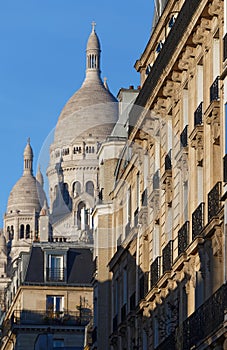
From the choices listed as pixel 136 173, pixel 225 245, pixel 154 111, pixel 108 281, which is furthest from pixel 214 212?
pixel 108 281

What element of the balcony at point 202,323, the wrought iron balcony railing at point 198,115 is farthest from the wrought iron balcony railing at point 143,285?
the wrought iron balcony railing at point 198,115

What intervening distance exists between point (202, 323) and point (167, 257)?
25.1 ft

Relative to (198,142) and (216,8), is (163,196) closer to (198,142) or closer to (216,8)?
(198,142)

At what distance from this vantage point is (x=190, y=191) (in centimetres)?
3959

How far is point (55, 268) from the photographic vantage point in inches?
3821

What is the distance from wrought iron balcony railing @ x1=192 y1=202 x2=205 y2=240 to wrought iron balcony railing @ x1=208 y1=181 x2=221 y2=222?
37.5 inches

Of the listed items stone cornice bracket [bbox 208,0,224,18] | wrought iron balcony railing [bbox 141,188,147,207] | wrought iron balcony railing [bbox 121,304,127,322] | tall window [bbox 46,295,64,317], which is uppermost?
tall window [bbox 46,295,64,317]

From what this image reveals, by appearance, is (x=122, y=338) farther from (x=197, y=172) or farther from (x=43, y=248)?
(x=43, y=248)

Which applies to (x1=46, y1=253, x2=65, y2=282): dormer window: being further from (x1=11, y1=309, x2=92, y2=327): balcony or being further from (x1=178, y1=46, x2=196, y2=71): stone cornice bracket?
(x1=178, y1=46, x2=196, y2=71): stone cornice bracket

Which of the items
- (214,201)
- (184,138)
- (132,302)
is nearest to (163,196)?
(184,138)

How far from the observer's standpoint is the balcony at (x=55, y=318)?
95.2m

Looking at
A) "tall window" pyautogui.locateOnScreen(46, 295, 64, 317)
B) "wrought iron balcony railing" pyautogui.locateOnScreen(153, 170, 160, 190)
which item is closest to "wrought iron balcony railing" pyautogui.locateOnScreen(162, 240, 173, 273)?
"wrought iron balcony railing" pyautogui.locateOnScreen(153, 170, 160, 190)

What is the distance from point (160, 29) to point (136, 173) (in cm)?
543

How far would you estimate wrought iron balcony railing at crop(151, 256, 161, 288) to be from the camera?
148 ft
